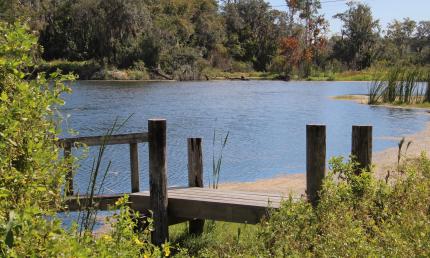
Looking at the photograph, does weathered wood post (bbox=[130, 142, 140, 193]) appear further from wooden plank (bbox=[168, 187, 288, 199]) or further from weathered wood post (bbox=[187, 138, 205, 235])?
weathered wood post (bbox=[187, 138, 205, 235])

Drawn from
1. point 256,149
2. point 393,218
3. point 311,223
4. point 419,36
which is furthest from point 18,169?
point 419,36

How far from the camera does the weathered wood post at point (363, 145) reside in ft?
18.7

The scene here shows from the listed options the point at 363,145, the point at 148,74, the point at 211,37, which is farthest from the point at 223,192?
the point at 211,37

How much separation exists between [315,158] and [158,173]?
1727 millimetres

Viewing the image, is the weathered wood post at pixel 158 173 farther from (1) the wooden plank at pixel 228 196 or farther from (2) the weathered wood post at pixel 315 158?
(2) the weathered wood post at pixel 315 158

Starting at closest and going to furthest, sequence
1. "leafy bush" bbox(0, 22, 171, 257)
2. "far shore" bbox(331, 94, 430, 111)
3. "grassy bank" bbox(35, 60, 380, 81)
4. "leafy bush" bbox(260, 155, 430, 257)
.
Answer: "leafy bush" bbox(0, 22, 171, 257), "leafy bush" bbox(260, 155, 430, 257), "far shore" bbox(331, 94, 430, 111), "grassy bank" bbox(35, 60, 380, 81)

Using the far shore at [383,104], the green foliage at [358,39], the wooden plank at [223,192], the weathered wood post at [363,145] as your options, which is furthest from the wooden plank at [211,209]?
the green foliage at [358,39]

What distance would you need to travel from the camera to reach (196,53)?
209 ft

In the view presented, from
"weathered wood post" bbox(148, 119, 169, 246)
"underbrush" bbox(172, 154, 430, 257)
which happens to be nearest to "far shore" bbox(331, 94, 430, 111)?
"weathered wood post" bbox(148, 119, 169, 246)

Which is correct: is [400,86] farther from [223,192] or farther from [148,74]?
[148,74]

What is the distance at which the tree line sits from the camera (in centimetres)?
6075

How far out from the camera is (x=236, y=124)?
76.7 ft

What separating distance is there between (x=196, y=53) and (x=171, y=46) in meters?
3.07

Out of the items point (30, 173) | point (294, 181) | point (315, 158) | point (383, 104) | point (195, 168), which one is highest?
point (30, 173)
